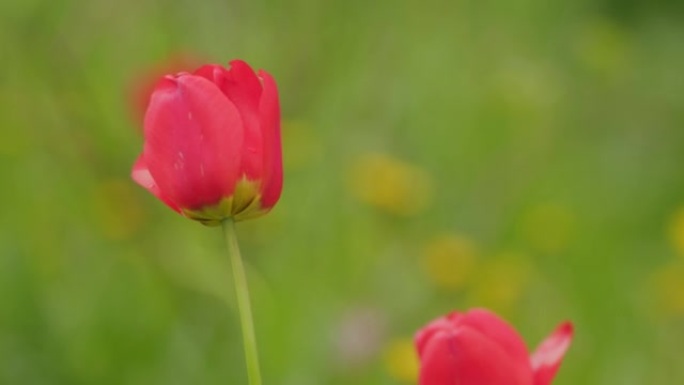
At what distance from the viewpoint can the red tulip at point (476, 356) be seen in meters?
0.58

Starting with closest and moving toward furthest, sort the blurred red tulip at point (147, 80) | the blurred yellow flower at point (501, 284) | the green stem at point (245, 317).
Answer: the green stem at point (245, 317), the blurred red tulip at point (147, 80), the blurred yellow flower at point (501, 284)

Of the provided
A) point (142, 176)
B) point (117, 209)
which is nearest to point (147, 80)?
point (117, 209)

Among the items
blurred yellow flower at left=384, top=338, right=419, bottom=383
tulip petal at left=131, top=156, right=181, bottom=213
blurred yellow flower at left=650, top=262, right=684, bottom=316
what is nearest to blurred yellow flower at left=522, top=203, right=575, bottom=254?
blurred yellow flower at left=650, top=262, right=684, bottom=316

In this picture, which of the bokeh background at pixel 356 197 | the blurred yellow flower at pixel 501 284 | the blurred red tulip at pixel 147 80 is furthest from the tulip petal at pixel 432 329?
the blurred yellow flower at pixel 501 284

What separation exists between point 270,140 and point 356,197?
160 cm

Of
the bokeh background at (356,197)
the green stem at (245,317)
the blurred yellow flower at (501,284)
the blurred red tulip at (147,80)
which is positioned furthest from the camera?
the blurred yellow flower at (501,284)

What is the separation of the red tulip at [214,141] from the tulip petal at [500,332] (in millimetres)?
112

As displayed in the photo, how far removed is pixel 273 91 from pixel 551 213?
170 cm

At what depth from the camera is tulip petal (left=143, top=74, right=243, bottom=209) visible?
25.0 inches

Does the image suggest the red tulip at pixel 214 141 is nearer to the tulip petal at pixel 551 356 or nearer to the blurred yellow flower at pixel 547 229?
the tulip petal at pixel 551 356

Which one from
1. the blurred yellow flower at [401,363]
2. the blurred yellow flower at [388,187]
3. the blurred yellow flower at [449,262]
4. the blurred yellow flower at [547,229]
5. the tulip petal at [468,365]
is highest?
the blurred yellow flower at [388,187]

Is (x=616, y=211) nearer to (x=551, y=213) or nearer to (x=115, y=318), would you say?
(x=551, y=213)

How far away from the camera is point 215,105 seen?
641 millimetres

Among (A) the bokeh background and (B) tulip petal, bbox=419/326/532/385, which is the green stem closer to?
(B) tulip petal, bbox=419/326/532/385
